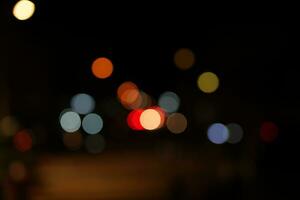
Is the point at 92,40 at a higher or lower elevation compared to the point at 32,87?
higher

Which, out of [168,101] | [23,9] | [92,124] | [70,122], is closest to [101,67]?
[92,124]

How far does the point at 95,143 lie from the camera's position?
1854 inches

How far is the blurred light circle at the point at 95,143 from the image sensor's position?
42681mm

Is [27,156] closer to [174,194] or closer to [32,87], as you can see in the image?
[174,194]

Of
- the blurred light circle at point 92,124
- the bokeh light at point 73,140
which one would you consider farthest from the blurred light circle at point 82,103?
the bokeh light at point 73,140

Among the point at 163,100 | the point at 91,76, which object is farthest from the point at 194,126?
the point at 163,100

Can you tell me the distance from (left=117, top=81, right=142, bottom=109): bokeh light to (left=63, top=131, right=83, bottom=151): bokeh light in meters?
28.0

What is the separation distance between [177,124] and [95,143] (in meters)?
5.61

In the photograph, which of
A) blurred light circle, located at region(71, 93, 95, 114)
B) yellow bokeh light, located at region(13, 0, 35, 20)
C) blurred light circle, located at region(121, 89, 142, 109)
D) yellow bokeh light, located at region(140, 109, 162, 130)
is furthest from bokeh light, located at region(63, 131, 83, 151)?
yellow bokeh light, located at region(13, 0, 35, 20)

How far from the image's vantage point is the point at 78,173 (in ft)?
95.6

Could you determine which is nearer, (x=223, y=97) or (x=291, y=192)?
(x=291, y=192)

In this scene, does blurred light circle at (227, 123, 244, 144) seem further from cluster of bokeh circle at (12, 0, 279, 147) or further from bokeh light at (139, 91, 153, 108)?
bokeh light at (139, 91, 153, 108)

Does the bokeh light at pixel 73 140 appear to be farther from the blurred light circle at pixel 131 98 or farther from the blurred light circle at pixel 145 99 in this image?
the blurred light circle at pixel 131 98

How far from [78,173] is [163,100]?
165 ft
